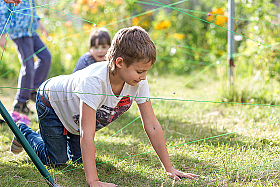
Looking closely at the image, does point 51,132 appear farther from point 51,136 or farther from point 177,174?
point 177,174

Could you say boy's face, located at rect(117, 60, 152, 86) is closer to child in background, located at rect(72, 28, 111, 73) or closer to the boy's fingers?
the boy's fingers

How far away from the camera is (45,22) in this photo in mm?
5789

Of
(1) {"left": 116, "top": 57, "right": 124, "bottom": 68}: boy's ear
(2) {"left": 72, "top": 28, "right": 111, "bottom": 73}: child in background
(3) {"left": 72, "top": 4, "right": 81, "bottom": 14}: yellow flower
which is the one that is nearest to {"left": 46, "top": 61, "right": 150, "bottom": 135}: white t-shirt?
(1) {"left": 116, "top": 57, "right": 124, "bottom": 68}: boy's ear

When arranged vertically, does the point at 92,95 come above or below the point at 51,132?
above

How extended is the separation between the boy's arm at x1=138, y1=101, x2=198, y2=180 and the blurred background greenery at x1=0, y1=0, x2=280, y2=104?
1831 millimetres

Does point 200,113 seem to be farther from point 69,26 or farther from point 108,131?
point 69,26

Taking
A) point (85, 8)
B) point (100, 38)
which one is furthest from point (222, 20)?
point (100, 38)

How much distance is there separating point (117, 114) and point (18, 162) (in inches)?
31.8

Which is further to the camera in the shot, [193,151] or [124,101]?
[193,151]

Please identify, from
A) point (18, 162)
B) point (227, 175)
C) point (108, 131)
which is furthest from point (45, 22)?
point (227, 175)

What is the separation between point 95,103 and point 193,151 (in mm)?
901

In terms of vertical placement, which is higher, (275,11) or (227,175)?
(275,11)

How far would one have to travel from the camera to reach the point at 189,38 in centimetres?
558

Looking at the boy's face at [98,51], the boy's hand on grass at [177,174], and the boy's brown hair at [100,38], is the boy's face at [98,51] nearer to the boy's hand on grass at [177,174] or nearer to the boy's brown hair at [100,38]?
the boy's brown hair at [100,38]
